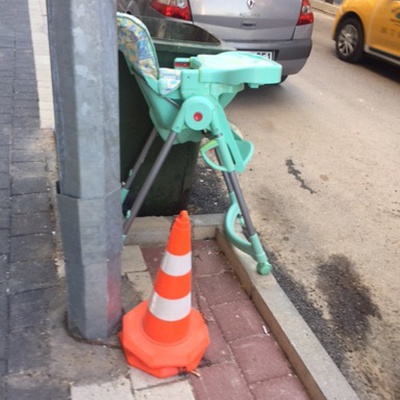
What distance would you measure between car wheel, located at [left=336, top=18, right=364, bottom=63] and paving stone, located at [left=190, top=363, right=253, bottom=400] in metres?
7.21

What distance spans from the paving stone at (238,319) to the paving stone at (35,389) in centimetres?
84

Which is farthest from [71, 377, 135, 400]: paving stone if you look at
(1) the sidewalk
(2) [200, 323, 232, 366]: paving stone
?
(2) [200, 323, 232, 366]: paving stone

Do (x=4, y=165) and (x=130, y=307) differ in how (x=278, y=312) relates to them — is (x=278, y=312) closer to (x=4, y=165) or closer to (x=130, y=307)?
(x=130, y=307)

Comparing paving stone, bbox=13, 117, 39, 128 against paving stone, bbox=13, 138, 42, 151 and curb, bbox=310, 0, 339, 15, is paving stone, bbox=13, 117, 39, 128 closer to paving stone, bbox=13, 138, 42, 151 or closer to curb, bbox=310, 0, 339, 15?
paving stone, bbox=13, 138, 42, 151

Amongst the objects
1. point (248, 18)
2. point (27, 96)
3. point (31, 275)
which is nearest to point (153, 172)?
point (31, 275)

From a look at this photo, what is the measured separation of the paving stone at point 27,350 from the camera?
2.22 metres

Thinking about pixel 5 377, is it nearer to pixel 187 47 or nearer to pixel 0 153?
pixel 187 47

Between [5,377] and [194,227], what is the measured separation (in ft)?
4.83

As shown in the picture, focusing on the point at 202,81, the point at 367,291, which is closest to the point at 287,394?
the point at 367,291

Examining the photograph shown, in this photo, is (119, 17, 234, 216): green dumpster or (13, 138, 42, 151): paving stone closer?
(119, 17, 234, 216): green dumpster

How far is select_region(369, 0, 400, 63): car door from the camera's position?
7422 mm

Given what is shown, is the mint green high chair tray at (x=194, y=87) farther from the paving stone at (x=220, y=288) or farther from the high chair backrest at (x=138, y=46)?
the paving stone at (x=220, y=288)

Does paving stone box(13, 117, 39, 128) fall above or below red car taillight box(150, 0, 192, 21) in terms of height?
below

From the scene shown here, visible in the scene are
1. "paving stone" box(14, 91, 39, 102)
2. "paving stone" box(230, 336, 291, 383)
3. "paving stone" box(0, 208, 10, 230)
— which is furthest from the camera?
"paving stone" box(14, 91, 39, 102)
